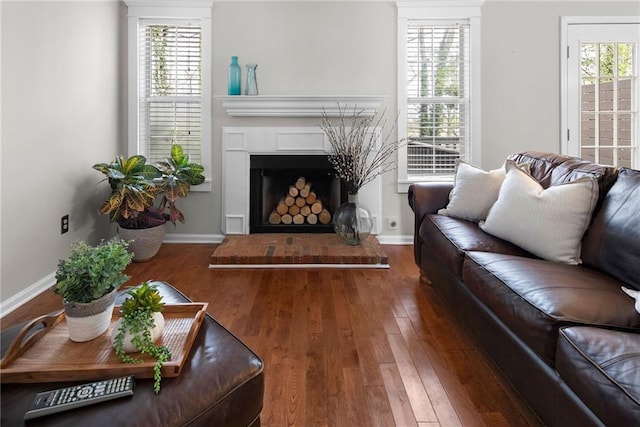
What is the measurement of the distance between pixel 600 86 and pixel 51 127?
193 inches

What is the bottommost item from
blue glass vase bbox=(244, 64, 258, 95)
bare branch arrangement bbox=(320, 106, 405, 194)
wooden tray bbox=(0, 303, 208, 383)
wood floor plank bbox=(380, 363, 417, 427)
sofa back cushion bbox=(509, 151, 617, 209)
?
wood floor plank bbox=(380, 363, 417, 427)

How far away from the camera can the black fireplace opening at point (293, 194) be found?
405cm

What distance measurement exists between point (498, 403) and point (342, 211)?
2285 millimetres

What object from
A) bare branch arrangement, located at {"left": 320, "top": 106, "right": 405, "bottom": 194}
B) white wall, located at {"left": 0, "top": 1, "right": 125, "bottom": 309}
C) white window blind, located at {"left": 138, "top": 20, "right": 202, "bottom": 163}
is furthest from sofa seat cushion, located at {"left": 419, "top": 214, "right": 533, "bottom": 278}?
white wall, located at {"left": 0, "top": 1, "right": 125, "bottom": 309}

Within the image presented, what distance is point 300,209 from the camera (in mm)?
4176

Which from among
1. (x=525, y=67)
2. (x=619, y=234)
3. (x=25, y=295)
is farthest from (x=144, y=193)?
(x=525, y=67)

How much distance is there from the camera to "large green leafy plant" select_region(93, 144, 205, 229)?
3188 millimetres

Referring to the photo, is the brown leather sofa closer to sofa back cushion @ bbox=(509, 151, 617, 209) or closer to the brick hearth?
sofa back cushion @ bbox=(509, 151, 617, 209)

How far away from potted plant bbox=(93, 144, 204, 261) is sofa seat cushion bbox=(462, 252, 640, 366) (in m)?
2.62

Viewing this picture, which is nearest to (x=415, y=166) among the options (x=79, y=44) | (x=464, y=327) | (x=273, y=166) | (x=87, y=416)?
(x=273, y=166)

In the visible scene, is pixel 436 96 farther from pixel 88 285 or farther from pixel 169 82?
pixel 88 285

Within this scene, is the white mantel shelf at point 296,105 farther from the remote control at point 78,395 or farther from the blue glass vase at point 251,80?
the remote control at point 78,395

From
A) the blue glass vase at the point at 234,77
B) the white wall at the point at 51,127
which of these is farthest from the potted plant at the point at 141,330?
the blue glass vase at the point at 234,77

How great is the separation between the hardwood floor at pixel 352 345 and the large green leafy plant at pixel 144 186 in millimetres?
465
